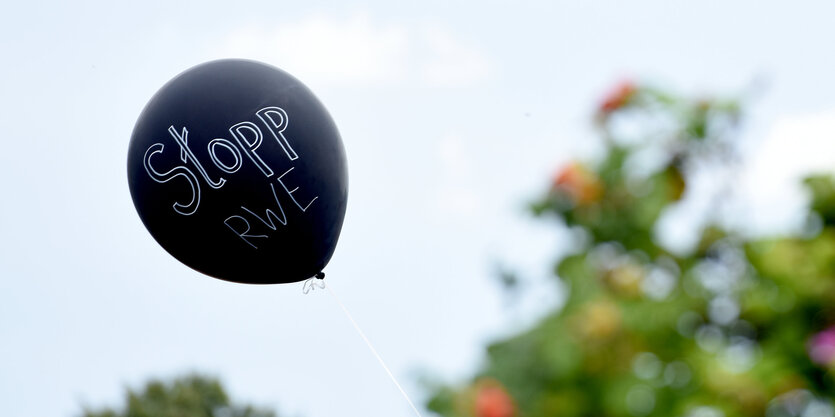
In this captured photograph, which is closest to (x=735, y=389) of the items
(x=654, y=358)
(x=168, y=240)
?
(x=654, y=358)

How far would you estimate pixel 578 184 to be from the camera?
155 centimetres

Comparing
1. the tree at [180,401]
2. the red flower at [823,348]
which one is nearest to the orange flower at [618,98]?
the red flower at [823,348]

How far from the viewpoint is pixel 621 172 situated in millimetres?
1583

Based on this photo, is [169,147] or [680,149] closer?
[680,149]

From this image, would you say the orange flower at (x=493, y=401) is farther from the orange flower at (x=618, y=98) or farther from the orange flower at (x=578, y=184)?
the orange flower at (x=618, y=98)

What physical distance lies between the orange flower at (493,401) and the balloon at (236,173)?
3.55m

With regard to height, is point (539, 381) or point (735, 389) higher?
point (539, 381)

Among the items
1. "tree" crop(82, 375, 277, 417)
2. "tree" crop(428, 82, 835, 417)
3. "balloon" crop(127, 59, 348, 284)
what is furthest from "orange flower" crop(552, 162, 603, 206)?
"tree" crop(82, 375, 277, 417)

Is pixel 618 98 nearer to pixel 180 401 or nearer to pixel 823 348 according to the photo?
pixel 823 348

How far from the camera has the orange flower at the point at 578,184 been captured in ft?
5.05

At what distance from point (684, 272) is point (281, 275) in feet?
12.7

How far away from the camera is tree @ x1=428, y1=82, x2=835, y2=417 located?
1.33 metres

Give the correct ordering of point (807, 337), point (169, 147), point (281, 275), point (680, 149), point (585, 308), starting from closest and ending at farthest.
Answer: point (585, 308) < point (807, 337) < point (680, 149) < point (169, 147) < point (281, 275)

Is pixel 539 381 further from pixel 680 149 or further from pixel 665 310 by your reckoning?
pixel 680 149
